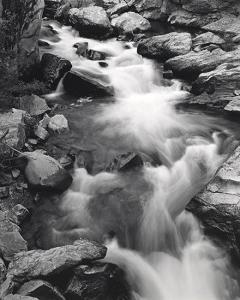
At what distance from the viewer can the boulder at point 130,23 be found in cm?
1526

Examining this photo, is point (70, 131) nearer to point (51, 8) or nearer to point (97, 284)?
point (97, 284)

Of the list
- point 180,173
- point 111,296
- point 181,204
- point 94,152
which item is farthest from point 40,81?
point 111,296

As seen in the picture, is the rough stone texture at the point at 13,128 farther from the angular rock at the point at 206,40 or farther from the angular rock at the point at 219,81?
the angular rock at the point at 206,40

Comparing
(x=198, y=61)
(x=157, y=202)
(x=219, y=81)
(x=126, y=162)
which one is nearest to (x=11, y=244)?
(x=157, y=202)

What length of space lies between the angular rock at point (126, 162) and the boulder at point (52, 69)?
3.87 metres

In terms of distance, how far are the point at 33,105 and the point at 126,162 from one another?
3079mm

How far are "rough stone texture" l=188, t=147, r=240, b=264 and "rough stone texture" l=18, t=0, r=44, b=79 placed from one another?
5826 millimetres

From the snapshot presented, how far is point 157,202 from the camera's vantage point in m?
7.27

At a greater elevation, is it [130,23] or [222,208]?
[222,208]

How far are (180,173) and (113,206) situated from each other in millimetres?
1652

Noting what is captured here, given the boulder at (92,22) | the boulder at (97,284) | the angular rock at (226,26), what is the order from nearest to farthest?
the boulder at (97,284), the angular rock at (226,26), the boulder at (92,22)

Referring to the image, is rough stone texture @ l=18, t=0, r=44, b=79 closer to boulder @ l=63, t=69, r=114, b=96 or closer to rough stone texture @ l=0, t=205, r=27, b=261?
boulder @ l=63, t=69, r=114, b=96

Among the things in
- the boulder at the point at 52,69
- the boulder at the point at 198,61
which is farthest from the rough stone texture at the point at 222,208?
the boulder at the point at 52,69

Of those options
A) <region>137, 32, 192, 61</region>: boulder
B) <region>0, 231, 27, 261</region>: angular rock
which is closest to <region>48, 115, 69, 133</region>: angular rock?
<region>0, 231, 27, 261</region>: angular rock
